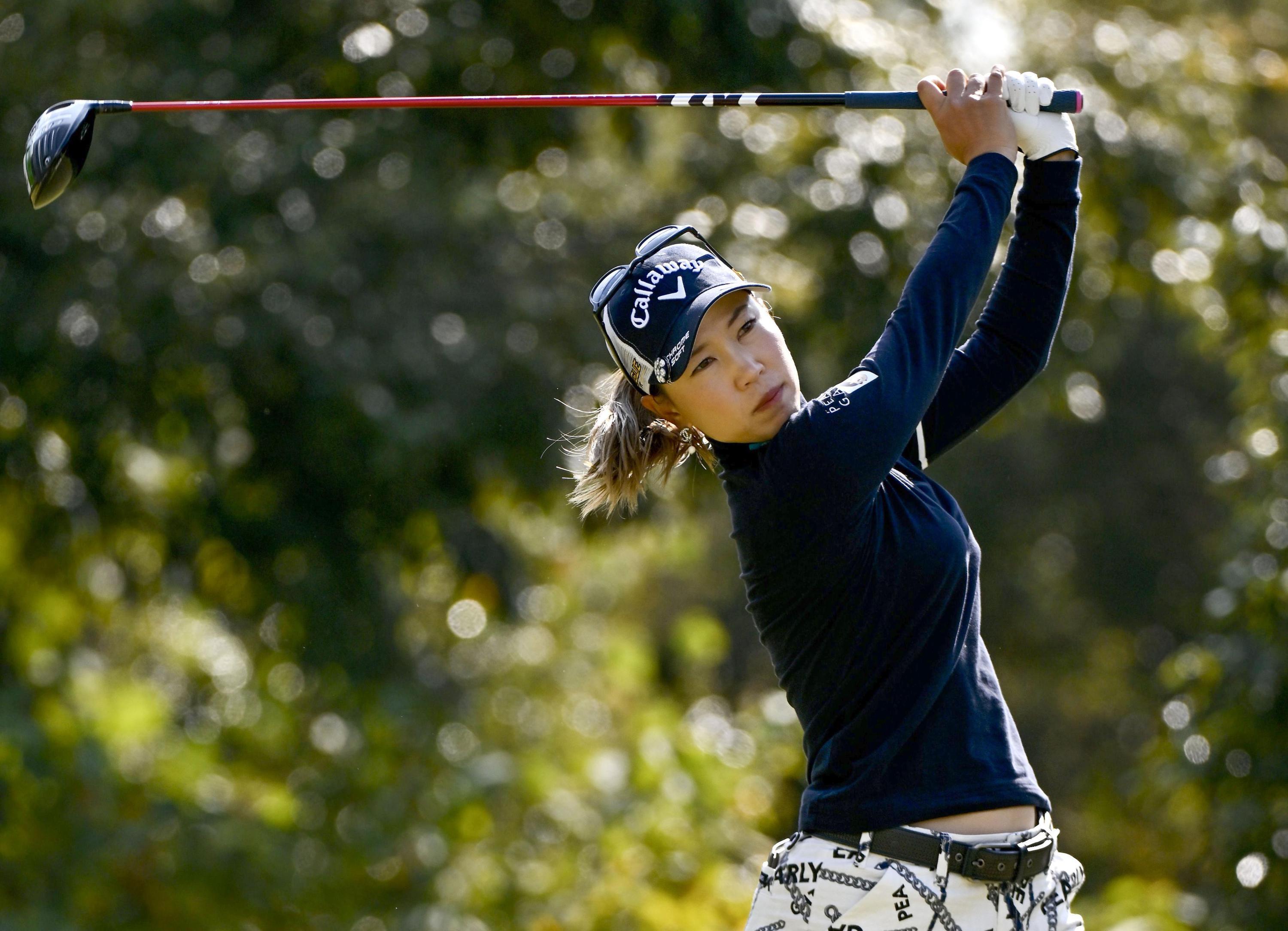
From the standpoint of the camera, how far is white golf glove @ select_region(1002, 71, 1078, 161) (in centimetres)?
220

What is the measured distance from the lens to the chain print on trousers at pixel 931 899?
2066 mm

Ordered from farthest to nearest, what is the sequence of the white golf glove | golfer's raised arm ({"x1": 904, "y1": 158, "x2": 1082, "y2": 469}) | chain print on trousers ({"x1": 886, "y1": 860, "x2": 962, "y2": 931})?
golfer's raised arm ({"x1": 904, "y1": 158, "x2": 1082, "y2": 469}), the white golf glove, chain print on trousers ({"x1": 886, "y1": 860, "x2": 962, "y2": 931})

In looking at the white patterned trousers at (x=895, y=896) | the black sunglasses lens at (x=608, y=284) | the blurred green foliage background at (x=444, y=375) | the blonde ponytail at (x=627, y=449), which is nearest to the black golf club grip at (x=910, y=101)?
the black sunglasses lens at (x=608, y=284)

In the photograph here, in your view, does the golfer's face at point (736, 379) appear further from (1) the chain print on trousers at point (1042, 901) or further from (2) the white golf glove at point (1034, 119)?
(1) the chain print on trousers at point (1042, 901)

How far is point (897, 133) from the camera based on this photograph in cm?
580

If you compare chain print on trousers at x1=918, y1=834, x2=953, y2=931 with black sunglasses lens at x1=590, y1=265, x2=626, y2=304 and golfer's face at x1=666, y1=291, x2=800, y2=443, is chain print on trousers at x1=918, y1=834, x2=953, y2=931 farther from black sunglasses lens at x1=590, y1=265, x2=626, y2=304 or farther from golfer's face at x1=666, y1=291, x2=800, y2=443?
black sunglasses lens at x1=590, y1=265, x2=626, y2=304

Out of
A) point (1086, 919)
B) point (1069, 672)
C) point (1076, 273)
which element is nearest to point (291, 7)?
point (1076, 273)

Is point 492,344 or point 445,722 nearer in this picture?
point 492,344

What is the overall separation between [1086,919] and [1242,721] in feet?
5.15

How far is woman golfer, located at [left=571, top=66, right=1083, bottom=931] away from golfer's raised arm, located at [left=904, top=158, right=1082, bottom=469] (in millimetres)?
188

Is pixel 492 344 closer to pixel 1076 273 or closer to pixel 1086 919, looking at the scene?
pixel 1076 273

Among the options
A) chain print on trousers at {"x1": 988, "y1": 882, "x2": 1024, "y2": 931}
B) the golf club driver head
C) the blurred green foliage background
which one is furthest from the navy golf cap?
the blurred green foliage background

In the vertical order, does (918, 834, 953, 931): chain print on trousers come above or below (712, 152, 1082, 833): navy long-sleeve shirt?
below

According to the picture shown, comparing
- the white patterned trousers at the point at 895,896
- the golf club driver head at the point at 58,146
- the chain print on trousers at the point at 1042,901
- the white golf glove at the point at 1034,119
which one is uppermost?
the golf club driver head at the point at 58,146
